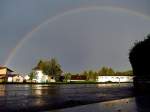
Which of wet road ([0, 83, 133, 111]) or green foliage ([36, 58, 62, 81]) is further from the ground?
green foliage ([36, 58, 62, 81])

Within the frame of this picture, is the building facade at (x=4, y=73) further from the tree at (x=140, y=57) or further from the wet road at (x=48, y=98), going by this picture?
the wet road at (x=48, y=98)

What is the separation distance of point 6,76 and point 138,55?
11593cm

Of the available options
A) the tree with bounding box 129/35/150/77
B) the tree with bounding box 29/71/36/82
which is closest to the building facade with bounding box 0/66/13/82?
the tree with bounding box 29/71/36/82

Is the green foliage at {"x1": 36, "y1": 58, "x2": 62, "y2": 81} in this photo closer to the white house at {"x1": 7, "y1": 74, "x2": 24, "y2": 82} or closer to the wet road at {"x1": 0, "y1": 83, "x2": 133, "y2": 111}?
the white house at {"x1": 7, "y1": 74, "x2": 24, "y2": 82}

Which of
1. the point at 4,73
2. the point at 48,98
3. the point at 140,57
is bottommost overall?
the point at 48,98

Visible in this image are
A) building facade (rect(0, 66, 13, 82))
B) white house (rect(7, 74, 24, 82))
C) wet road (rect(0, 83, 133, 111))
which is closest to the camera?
wet road (rect(0, 83, 133, 111))

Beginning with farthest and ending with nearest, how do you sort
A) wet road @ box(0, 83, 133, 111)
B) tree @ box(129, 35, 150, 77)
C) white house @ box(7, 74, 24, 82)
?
white house @ box(7, 74, 24, 82) < tree @ box(129, 35, 150, 77) < wet road @ box(0, 83, 133, 111)

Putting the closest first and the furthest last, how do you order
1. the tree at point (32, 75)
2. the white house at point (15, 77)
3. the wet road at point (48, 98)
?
the wet road at point (48, 98)
the tree at point (32, 75)
the white house at point (15, 77)

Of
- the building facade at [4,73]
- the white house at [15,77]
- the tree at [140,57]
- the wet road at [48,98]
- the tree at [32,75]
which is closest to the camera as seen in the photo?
the wet road at [48,98]

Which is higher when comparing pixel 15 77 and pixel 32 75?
pixel 32 75

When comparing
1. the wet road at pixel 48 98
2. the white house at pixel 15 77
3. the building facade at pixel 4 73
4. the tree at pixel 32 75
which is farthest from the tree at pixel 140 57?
the white house at pixel 15 77

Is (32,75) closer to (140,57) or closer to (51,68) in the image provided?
(51,68)

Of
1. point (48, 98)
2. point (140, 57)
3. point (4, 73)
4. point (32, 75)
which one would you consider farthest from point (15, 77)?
point (48, 98)

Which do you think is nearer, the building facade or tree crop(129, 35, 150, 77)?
tree crop(129, 35, 150, 77)
